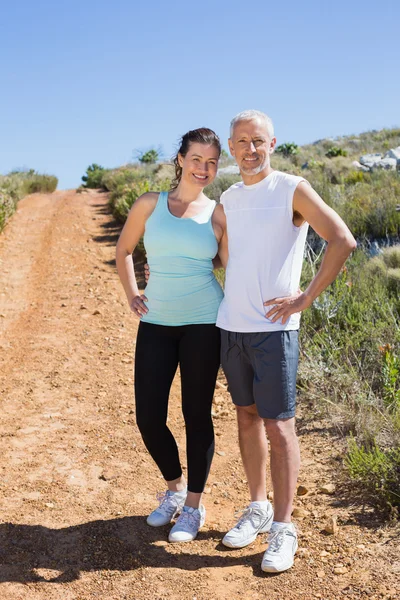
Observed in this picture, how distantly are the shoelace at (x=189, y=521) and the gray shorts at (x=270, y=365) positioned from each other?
0.76 m

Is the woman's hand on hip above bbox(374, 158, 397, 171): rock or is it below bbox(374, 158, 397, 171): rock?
below

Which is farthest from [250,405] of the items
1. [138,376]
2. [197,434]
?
[138,376]

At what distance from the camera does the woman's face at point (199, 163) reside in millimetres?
3184

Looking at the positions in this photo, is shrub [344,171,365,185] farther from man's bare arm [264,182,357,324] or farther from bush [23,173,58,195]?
bush [23,173,58,195]

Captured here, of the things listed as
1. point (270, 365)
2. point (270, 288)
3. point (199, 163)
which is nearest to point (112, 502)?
point (270, 365)

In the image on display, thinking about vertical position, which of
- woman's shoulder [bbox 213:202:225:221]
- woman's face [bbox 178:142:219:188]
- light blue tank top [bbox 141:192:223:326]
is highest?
woman's face [bbox 178:142:219:188]

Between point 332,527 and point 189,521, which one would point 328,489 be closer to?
point 332,527

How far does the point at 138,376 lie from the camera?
325 centimetres

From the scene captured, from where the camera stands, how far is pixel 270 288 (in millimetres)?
2895

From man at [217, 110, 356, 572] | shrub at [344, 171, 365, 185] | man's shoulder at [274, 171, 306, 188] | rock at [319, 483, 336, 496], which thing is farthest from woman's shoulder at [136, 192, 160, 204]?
shrub at [344, 171, 365, 185]

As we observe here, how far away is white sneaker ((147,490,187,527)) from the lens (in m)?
3.45

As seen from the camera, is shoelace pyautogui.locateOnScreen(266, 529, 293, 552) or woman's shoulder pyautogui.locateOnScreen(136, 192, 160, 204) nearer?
shoelace pyautogui.locateOnScreen(266, 529, 293, 552)

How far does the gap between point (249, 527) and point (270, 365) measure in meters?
0.92

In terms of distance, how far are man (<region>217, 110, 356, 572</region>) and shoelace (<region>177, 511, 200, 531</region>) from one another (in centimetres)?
46
